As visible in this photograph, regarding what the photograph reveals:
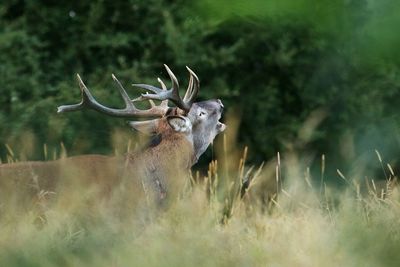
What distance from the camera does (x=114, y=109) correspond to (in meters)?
8.34

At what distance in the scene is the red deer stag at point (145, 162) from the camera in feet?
24.4

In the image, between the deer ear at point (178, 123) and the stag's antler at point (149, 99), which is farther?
the deer ear at point (178, 123)

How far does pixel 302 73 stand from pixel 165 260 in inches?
349

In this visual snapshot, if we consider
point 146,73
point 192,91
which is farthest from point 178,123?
point 146,73

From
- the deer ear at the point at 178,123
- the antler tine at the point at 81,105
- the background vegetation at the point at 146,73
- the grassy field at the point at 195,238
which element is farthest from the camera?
the background vegetation at the point at 146,73

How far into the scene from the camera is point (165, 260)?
4926mm

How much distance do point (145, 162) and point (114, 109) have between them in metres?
0.49

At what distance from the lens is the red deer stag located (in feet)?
24.4

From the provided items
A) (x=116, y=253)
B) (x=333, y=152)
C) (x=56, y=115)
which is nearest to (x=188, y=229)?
(x=116, y=253)

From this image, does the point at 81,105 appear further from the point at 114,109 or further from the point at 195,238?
the point at 195,238

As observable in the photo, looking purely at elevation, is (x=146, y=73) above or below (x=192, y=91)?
below

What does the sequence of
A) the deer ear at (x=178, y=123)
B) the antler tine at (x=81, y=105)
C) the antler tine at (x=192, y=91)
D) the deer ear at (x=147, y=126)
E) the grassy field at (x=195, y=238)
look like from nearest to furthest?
the grassy field at (x=195, y=238), the antler tine at (x=81, y=105), the antler tine at (x=192, y=91), the deer ear at (x=178, y=123), the deer ear at (x=147, y=126)

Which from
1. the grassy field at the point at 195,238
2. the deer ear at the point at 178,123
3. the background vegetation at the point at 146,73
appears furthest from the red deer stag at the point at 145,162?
the background vegetation at the point at 146,73

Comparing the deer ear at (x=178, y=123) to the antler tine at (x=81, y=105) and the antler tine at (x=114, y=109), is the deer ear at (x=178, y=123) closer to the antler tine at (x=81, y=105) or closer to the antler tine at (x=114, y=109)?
the antler tine at (x=114, y=109)
